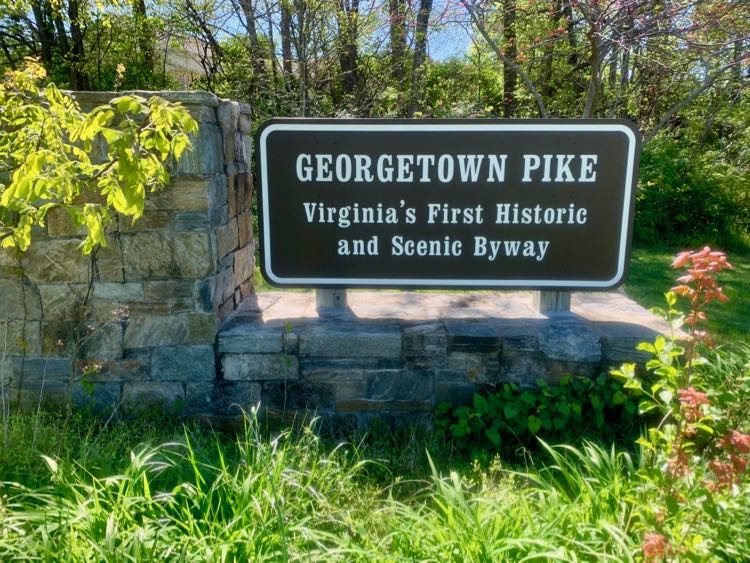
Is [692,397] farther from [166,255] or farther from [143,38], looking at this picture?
[143,38]

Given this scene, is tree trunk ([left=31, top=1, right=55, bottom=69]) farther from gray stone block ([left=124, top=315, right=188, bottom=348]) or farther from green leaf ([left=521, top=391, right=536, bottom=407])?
green leaf ([left=521, top=391, right=536, bottom=407])

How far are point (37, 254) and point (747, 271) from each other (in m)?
7.13

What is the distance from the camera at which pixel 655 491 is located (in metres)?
1.99

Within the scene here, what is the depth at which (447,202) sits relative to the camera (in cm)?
327

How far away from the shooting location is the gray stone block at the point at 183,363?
319 cm

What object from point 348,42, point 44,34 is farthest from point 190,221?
point 44,34

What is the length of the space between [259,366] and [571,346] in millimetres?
1569

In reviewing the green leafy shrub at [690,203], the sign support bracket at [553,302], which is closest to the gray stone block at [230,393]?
the sign support bracket at [553,302]

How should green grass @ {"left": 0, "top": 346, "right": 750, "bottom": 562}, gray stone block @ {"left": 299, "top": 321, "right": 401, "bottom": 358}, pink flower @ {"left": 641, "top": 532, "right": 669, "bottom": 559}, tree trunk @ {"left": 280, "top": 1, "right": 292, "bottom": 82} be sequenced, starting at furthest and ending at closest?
tree trunk @ {"left": 280, "top": 1, "right": 292, "bottom": 82} → gray stone block @ {"left": 299, "top": 321, "right": 401, "bottom": 358} → green grass @ {"left": 0, "top": 346, "right": 750, "bottom": 562} → pink flower @ {"left": 641, "top": 532, "right": 669, "bottom": 559}

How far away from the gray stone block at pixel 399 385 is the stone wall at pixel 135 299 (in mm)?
813

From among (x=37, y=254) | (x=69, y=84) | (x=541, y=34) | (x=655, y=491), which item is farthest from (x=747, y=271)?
(x=69, y=84)

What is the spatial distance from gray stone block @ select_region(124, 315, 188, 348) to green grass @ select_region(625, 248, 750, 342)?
138 inches

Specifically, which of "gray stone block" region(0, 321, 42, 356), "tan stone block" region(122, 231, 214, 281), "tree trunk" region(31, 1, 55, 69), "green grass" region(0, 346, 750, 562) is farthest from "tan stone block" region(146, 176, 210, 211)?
"tree trunk" region(31, 1, 55, 69)

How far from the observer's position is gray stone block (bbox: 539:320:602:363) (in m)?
3.19
